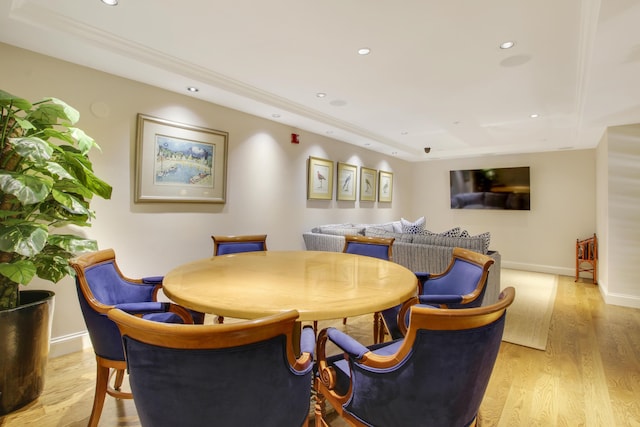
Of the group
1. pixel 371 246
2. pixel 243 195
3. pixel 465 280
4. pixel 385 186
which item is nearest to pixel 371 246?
pixel 371 246

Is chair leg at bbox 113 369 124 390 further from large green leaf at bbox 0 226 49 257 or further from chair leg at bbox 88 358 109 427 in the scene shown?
large green leaf at bbox 0 226 49 257

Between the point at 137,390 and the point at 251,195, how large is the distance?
10.2 feet

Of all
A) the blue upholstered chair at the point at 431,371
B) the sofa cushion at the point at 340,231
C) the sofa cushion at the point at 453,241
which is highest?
the sofa cushion at the point at 340,231

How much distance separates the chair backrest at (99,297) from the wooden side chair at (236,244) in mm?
933

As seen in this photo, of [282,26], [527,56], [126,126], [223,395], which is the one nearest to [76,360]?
[126,126]

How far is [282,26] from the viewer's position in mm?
2170

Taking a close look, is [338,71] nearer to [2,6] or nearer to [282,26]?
[282,26]

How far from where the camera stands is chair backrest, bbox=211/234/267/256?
269 cm

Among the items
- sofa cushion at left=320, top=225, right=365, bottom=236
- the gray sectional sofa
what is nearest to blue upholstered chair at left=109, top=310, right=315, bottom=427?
the gray sectional sofa

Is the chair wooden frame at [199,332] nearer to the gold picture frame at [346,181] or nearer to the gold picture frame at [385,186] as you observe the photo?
the gold picture frame at [346,181]

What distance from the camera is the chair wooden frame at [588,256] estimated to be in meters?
5.11

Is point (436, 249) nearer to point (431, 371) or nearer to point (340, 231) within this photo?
point (340, 231)

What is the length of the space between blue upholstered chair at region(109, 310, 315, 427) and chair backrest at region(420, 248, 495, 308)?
48.8 inches

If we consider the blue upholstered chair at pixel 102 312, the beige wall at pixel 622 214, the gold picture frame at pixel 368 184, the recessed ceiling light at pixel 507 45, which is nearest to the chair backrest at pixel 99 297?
the blue upholstered chair at pixel 102 312
